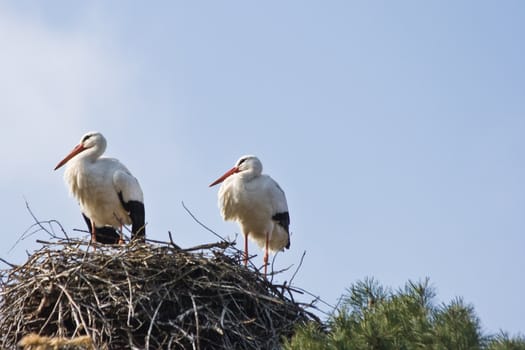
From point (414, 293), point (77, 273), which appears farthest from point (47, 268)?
point (414, 293)

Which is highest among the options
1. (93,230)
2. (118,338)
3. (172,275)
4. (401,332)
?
(93,230)

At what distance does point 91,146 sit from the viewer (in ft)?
40.2

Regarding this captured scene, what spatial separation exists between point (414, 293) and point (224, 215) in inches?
219

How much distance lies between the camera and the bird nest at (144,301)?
29.1 feet

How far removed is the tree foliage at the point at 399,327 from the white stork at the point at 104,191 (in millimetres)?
4845

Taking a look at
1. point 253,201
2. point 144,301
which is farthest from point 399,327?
point 253,201

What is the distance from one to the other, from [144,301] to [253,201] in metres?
3.16

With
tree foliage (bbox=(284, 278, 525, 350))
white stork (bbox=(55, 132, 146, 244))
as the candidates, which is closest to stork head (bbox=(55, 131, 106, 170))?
white stork (bbox=(55, 132, 146, 244))

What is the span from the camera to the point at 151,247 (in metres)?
9.49

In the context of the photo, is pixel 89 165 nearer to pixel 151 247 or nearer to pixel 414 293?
pixel 151 247

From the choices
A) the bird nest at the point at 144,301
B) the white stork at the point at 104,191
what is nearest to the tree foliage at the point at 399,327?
the bird nest at the point at 144,301

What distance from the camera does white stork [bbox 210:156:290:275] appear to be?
39.6 ft

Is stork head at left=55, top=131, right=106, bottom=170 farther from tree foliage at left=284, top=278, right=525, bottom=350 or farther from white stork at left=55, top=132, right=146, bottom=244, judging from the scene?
tree foliage at left=284, top=278, right=525, bottom=350

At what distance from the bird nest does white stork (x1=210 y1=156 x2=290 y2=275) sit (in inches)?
94.7
